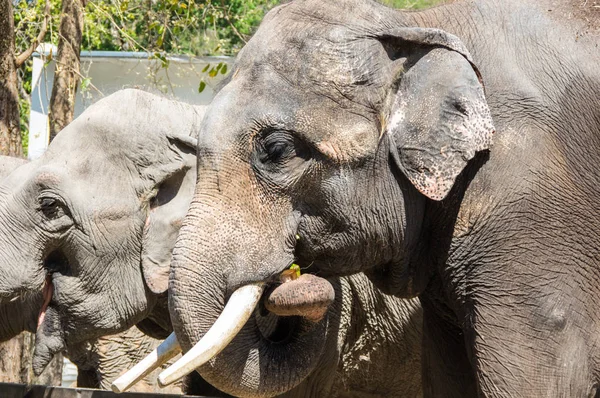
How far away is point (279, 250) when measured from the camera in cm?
397

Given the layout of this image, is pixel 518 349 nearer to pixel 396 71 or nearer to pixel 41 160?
pixel 396 71

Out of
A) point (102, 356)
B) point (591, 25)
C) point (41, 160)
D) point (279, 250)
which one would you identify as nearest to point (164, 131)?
point (41, 160)

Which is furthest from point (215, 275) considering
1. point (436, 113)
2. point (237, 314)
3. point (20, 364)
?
point (20, 364)

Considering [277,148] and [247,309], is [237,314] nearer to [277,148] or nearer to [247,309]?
[247,309]

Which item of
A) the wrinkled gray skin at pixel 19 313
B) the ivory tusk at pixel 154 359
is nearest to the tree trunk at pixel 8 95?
the wrinkled gray skin at pixel 19 313

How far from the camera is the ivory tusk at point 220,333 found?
372 cm

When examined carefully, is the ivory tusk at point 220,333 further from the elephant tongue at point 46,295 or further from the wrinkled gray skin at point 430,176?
the elephant tongue at point 46,295

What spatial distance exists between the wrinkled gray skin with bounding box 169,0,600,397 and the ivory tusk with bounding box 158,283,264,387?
40mm

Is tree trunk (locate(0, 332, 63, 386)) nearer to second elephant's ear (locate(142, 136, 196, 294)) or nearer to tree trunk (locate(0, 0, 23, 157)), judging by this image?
tree trunk (locate(0, 0, 23, 157))

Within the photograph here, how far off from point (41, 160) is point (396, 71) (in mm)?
2336

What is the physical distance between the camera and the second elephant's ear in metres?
5.66

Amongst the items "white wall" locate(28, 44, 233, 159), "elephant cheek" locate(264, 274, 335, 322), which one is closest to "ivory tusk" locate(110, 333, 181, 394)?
"elephant cheek" locate(264, 274, 335, 322)

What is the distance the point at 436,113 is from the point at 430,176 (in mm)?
204

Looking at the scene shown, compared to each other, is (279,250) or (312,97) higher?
(312,97)
